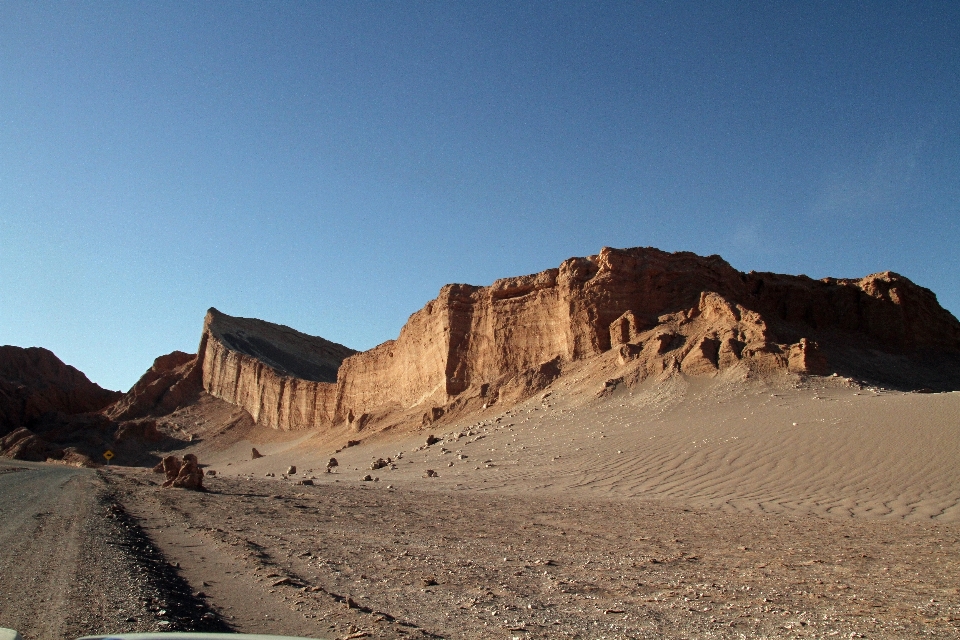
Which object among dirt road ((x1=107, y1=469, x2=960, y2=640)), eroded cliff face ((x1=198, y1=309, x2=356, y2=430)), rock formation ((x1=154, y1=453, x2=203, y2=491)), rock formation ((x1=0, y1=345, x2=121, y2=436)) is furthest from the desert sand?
rock formation ((x1=0, y1=345, x2=121, y2=436))

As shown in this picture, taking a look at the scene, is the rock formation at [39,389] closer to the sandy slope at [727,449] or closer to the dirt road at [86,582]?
the sandy slope at [727,449]

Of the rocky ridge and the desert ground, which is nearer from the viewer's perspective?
the desert ground

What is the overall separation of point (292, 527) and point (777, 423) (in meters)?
13.4

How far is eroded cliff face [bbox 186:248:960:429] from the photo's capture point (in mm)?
25516

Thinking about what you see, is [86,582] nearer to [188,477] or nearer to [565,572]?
[565,572]

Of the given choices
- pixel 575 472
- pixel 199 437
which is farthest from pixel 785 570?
pixel 199 437

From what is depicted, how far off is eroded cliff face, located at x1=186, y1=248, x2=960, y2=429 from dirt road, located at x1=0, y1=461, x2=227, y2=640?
66.4 ft

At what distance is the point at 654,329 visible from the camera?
92.1 feet

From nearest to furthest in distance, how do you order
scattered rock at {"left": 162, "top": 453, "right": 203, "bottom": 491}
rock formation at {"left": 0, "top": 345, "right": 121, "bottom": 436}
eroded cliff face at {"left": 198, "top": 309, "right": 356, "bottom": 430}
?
scattered rock at {"left": 162, "top": 453, "right": 203, "bottom": 491} → eroded cliff face at {"left": 198, "top": 309, "right": 356, "bottom": 430} → rock formation at {"left": 0, "top": 345, "right": 121, "bottom": 436}

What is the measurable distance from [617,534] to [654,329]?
20228mm

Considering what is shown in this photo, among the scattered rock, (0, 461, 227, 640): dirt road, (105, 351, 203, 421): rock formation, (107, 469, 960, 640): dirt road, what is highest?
(105, 351, 203, 421): rock formation

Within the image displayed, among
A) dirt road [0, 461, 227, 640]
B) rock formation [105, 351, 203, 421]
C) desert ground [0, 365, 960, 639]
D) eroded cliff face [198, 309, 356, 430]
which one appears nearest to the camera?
dirt road [0, 461, 227, 640]

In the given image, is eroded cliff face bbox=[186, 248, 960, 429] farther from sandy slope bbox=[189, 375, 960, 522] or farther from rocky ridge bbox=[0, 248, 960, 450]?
sandy slope bbox=[189, 375, 960, 522]

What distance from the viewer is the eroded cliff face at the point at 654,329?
25516 millimetres
